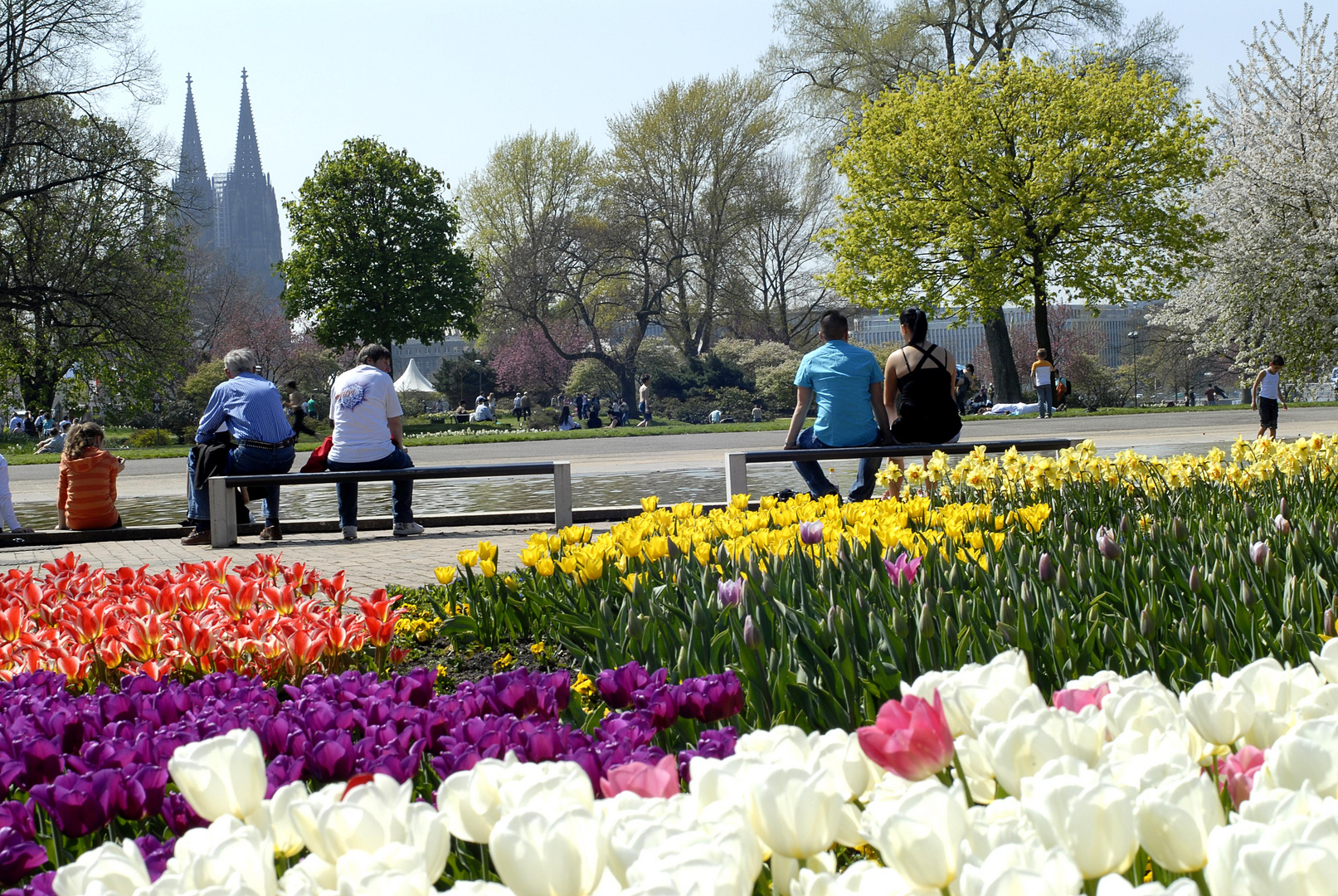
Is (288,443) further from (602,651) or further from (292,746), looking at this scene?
(292,746)

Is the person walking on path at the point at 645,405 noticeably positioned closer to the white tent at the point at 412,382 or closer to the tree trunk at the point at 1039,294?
the tree trunk at the point at 1039,294

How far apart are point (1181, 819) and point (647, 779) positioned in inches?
22.7

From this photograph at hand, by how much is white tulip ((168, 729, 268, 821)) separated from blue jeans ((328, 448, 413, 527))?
7597 millimetres

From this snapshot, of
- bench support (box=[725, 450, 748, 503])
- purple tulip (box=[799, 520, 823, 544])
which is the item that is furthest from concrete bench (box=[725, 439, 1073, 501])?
purple tulip (box=[799, 520, 823, 544])

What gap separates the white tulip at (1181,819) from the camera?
112 centimetres

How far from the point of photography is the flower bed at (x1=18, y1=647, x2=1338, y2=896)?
40.7 inches

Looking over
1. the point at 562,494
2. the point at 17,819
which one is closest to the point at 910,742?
the point at 17,819

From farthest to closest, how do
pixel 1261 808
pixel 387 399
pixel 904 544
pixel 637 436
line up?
1. pixel 637 436
2. pixel 387 399
3. pixel 904 544
4. pixel 1261 808

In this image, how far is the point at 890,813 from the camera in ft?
3.68

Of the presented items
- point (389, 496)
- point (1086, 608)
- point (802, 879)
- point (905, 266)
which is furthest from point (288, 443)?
point (905, 266)

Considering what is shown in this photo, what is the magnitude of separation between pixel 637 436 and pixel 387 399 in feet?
59.1

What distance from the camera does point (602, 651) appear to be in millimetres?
3375

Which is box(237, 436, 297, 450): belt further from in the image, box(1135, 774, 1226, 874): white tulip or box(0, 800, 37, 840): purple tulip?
box(1135, 774, 1226, 874): white tulip

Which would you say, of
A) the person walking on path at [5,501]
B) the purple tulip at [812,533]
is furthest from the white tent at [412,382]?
the purple tulip at [812,533]
